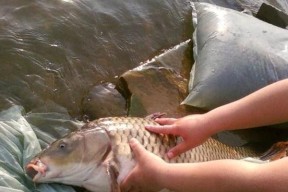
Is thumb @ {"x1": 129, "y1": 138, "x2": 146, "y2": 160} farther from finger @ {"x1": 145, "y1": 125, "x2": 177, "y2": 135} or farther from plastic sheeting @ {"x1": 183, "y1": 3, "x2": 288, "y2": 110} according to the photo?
plastic sheeting @ {"x1": 183, "y1": 3, "x2": 288, "y2": 110}

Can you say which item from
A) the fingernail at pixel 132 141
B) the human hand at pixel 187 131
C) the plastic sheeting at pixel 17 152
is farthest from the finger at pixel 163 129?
the plastic sheeting at pixel 17 152

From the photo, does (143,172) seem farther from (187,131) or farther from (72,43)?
(72,43)

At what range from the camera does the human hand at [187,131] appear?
2.18 metres

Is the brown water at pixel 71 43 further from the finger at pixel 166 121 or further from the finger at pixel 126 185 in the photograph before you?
the finger at pixel 126 185

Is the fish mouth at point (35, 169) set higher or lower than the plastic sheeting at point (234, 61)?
lower

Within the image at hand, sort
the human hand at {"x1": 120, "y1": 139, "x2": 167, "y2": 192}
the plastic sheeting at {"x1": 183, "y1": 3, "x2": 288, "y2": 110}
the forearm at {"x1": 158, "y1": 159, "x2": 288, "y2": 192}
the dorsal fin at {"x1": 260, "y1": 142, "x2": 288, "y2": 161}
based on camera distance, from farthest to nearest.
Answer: the plastic sheeting at {"x1": 183, "y1": 3, "x2": 288, "y2": 110} → the dorsal fin at {"x1": 260, "y1": 142, "x2": 288, "y2": 161} → the human hand at {"x1": 120, "y1": 139, "x2": 167, "y2": 192} → the forearm at {"x1": 158, "y1": 159, "x2": 288, "y2": 192}

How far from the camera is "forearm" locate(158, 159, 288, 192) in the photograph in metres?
1.67

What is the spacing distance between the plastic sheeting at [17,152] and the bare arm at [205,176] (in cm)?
34

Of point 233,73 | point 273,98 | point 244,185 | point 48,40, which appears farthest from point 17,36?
point 244,185

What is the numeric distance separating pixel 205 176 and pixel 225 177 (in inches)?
3.3

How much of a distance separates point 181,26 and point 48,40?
1195mm

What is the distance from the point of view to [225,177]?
5.82ft

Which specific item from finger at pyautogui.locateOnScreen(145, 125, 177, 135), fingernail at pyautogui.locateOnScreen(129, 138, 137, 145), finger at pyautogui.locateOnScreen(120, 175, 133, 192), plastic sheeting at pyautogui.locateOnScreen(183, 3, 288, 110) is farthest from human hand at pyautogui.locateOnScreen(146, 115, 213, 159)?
plastic sheeting at pyautogui.locateOnScreen(183, 3, 288, 110)

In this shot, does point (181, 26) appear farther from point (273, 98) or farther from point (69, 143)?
point (69, 143)
